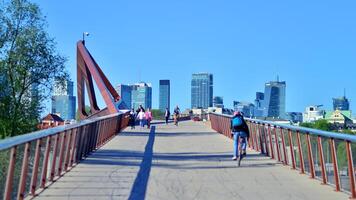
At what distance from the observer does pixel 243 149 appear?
1700 cm

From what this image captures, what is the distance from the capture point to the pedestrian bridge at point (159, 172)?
10.8 m

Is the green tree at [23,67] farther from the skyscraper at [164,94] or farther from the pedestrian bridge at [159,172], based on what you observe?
the skyscraper at [164,94]

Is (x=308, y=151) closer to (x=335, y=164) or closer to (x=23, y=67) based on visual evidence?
(x=335, y=164)

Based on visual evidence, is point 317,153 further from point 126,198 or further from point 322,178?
point 126,198

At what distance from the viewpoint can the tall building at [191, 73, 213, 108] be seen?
147 meters

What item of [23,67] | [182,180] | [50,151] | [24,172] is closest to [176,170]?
[182,180]

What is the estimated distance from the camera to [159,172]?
1468cm

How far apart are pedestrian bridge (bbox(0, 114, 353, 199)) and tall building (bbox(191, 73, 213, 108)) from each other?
12572 centimetres

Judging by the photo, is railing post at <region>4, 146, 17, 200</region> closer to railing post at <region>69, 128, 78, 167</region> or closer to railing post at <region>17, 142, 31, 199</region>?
railing post at <region>17, 142, 31, 199</region>

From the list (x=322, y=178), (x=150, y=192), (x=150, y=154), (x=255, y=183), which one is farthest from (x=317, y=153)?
(x=150, y=154)

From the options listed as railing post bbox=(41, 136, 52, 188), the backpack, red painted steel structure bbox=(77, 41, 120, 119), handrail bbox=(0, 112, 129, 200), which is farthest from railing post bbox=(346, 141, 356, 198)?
red painted steel structure bbox=(77, 41, 120, 119)

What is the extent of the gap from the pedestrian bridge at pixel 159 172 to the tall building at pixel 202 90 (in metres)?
126

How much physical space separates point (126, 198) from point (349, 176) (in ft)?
12.6

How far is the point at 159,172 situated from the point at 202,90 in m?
135
